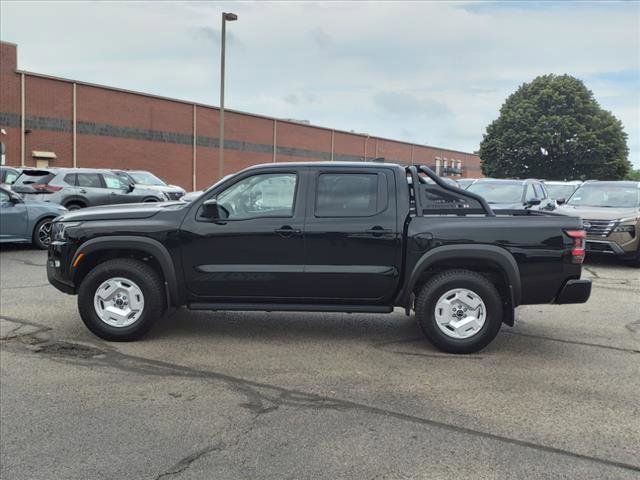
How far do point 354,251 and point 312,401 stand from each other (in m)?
1.77

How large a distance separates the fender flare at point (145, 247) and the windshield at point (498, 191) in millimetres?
9533

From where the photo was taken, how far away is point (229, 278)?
6.05 m

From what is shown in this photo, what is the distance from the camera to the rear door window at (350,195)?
6.08 m

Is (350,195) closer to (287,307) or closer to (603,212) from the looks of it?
(287,307)

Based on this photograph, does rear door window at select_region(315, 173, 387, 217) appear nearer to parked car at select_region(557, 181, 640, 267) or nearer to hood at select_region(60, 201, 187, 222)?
hood at select_region(60, 201, 187, 222)

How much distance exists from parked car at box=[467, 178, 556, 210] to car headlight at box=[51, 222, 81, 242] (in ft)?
31.9

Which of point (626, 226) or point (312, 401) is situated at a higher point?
point (626, 226)

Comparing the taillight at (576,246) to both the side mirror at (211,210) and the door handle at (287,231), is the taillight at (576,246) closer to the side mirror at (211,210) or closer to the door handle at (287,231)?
the door handle at (287,231)

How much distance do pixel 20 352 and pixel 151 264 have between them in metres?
1.43

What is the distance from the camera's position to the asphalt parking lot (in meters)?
3.65

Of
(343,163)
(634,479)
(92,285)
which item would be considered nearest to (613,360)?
(634,479)

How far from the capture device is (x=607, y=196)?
1341 cm

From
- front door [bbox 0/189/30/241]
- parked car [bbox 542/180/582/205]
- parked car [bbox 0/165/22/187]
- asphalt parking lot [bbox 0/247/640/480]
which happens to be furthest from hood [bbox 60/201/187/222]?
parked car [bbox 542/180/582/205]

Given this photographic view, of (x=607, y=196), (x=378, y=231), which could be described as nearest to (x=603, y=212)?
(x=607, y=196)
